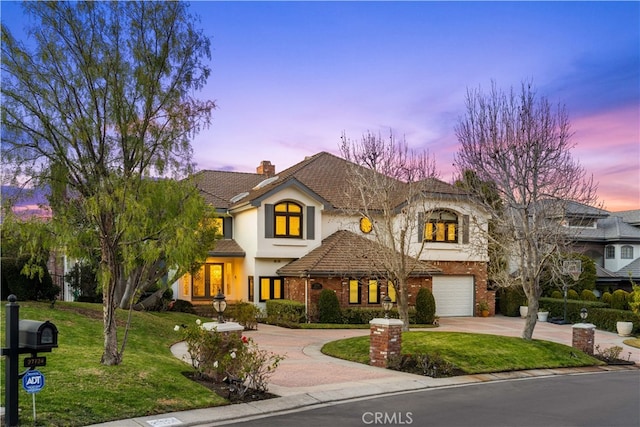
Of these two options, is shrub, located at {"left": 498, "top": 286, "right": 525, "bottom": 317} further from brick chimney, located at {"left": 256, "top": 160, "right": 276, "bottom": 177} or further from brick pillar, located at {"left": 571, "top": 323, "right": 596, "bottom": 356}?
brick chimney, located at {"left": 256, "top": 160, "right": 276, "bottom": 177}

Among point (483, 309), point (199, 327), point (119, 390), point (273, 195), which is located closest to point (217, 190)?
point (273, 195)

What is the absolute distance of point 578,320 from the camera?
2814 cm

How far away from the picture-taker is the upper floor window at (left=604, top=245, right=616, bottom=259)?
40.6 meters

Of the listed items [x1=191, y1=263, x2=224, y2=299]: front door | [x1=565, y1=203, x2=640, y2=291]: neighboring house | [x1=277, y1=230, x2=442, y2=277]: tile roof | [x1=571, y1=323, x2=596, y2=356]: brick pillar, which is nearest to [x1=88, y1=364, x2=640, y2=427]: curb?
[x1=571, y1=323, x2=596, y2=356]: brick pillar

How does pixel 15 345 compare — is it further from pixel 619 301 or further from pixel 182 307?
pixel 619 301

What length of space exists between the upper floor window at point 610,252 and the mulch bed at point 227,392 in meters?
37.2

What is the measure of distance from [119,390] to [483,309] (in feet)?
81.9

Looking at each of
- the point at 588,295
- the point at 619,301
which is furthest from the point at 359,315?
the point at 588,295

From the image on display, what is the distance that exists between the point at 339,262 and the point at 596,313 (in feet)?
42.1

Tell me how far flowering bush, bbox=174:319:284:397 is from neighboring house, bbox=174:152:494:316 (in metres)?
13.2

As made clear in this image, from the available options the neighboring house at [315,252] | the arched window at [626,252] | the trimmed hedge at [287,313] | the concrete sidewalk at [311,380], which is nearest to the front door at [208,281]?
the neighboring house at [315,252]

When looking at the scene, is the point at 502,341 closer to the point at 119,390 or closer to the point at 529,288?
the point at 529,288

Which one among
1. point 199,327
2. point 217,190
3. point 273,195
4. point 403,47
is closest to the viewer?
point 199,327

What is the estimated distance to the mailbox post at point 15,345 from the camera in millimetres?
7938
